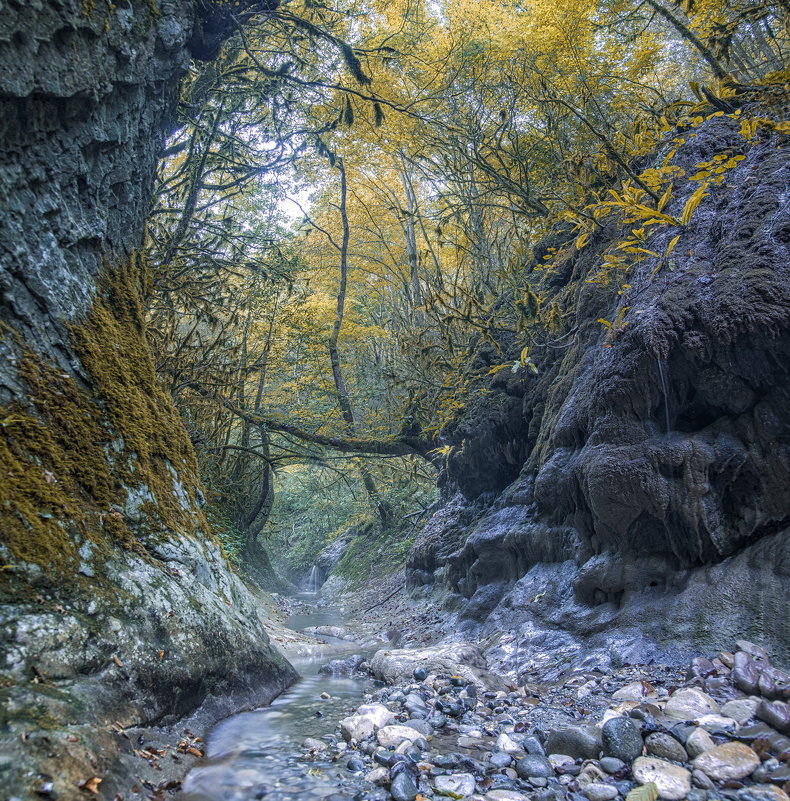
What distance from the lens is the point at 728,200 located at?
169 inches

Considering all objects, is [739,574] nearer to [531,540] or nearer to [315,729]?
[531,540]

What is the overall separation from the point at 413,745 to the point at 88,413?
8.44ft

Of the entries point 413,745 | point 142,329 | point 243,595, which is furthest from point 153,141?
point 413,745

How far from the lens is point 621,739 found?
97.0 inches

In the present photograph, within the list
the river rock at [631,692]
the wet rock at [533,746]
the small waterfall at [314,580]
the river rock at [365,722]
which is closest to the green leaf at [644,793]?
the wet rock at [533,746]

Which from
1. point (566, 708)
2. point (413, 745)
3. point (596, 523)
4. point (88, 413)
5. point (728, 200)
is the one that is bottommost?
point (566, 708)

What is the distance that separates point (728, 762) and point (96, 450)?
3397mm

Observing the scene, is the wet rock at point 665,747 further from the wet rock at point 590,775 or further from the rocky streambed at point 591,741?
the wet rock at point 590,775

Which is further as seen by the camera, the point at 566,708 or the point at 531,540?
the point at 531,540

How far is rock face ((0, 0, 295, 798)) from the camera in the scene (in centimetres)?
223

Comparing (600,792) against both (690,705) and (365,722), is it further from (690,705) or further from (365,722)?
(365,722)

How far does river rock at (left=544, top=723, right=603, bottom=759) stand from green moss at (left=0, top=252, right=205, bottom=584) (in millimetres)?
2414

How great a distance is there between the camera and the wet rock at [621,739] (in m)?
2.42

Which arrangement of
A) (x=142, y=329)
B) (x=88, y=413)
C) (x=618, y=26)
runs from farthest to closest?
1. (x=618, y=26)
2. (x=142, y=329)
3. (x=88, y=413)
